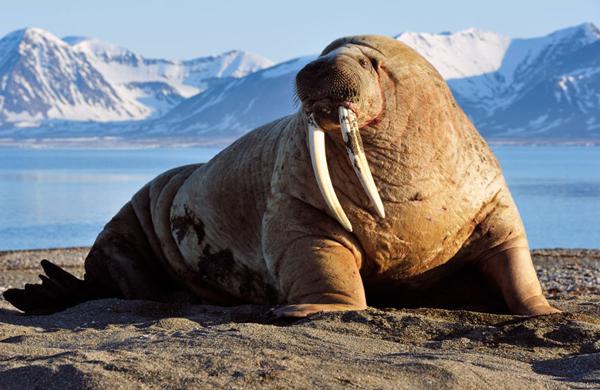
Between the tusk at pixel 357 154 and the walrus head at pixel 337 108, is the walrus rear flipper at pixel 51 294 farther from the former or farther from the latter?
the tusk at pixel 357 154

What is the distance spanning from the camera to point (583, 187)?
5994cm

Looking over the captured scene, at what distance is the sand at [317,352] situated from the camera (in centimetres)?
350

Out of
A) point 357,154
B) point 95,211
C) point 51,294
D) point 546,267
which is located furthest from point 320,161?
point 95,211

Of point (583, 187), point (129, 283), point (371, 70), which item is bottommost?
point (583, 187)

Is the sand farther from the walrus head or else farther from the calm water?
the calm water

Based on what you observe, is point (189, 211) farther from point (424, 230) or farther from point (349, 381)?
point (349, 381)

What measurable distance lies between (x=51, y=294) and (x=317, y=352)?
3.65 m

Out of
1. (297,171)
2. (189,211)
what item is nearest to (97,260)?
(189,211)

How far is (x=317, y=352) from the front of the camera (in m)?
4.06

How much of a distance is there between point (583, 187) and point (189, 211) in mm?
55252

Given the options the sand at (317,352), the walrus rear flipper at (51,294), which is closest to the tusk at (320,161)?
the sand at (317,352)

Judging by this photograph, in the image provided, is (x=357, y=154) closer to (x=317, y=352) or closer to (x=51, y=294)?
(x=317, y=352)

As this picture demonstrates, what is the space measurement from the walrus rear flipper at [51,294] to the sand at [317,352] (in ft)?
3.64

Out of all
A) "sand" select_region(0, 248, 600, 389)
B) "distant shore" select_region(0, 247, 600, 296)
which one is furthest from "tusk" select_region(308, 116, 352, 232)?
"distant shore" select_region(0, 247, 600, 296)
